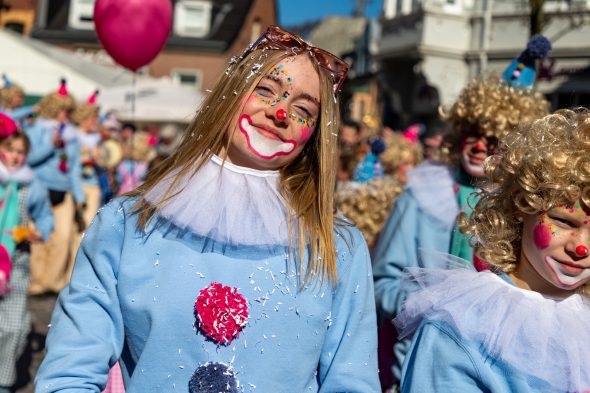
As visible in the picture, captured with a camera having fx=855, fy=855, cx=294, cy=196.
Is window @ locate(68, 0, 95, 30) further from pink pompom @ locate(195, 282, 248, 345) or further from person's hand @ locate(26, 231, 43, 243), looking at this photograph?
pink pompom @ locate(195, 282, 248, 345)

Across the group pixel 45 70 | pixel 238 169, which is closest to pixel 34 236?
pixel 238 169

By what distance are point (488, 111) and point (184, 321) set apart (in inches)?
80.1

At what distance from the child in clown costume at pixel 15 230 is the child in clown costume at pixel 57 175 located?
203 centimetres

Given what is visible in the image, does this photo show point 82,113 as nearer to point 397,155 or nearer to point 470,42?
point 397,155

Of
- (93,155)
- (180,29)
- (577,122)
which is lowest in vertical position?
(93,155)

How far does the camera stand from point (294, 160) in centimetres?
259

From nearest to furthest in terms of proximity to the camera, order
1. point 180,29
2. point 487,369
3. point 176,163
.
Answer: point 487,369, point 176,163, point 180,29

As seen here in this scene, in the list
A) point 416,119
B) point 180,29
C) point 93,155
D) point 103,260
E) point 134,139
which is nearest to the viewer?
point 103,260

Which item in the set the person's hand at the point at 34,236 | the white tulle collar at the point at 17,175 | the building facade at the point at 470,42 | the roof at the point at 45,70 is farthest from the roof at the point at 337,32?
the person's hand at the point at 34,236

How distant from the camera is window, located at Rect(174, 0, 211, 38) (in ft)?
102

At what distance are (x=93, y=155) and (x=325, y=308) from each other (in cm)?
796

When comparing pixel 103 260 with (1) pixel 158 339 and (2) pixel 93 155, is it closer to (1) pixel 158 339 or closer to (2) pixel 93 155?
(1) pixel 158 339

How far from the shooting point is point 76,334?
2188mm

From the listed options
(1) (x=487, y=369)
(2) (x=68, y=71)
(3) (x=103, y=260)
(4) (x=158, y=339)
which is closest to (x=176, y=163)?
(3) (x=103, y=260)
